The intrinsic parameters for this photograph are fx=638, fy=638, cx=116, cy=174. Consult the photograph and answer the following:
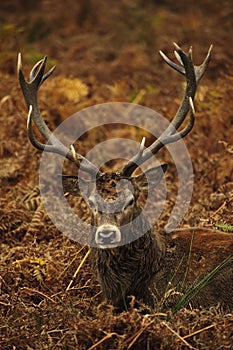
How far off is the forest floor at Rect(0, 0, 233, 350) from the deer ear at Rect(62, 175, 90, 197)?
66 centimetres

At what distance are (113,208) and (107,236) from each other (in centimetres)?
26

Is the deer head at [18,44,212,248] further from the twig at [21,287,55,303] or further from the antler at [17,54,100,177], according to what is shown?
the twig at [21,287,55,303]

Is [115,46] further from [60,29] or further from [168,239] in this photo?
[168,239]

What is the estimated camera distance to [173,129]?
5125 millimetres

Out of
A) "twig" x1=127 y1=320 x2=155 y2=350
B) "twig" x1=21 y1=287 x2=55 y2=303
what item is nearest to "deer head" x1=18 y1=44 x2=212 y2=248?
"twig" x1=21 y1=287 x2=55 y2=303

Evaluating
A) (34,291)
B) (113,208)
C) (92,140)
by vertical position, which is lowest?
(92,140)

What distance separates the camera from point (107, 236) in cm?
449

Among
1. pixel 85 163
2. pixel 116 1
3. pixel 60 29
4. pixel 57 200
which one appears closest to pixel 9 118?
pixel 57 200

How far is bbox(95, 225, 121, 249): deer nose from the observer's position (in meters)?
4.49

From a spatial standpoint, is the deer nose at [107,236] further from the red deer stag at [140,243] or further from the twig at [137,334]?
the twig at [137,334]

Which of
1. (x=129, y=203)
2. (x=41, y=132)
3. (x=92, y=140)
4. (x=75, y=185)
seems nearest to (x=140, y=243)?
(x=129, y=203)

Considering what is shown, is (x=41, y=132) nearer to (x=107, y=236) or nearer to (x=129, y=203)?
(x=129, y=203)

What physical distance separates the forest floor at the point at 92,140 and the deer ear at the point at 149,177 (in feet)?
2.36

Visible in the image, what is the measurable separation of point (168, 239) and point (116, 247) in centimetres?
77
